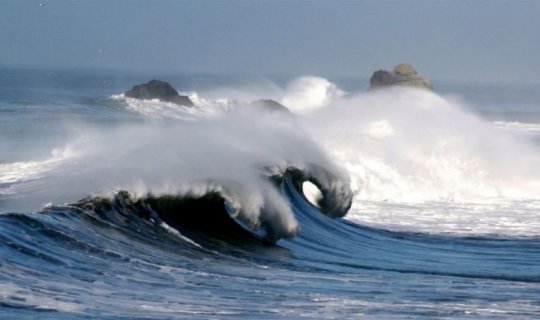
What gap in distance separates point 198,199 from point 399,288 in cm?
510

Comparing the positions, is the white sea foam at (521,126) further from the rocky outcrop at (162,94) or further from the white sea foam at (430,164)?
the white sea foam at (430,164)

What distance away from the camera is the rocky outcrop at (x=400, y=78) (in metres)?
55.0

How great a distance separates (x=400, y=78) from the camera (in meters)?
56.5

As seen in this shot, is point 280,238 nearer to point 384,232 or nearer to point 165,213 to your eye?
point 165,213

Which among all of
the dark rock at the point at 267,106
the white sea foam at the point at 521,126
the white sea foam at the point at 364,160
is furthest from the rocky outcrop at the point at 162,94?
the white sea foam at the point at 521,126

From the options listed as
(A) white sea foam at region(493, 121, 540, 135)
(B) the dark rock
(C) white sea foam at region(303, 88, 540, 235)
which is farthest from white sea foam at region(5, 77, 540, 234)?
(A) white sea foam at region(493, 121, 540, 135)

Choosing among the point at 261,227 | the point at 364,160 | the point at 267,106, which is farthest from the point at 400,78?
the point at 261,227

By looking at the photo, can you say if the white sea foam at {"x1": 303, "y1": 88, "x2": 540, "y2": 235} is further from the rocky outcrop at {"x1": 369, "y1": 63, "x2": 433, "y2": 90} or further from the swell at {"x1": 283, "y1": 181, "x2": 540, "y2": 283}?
the rocky outcrop at {"x1": 369, "y1": 63, "x2": 433, "y2": 90}

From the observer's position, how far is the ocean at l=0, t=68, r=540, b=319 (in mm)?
11258

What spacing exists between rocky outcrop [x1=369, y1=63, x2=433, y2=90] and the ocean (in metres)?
19.6

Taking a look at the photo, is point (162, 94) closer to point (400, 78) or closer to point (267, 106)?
point (267, 106)

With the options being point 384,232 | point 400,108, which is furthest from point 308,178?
point 400,108

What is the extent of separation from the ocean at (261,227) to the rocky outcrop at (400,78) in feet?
64.2

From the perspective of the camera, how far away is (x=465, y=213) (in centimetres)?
2564
